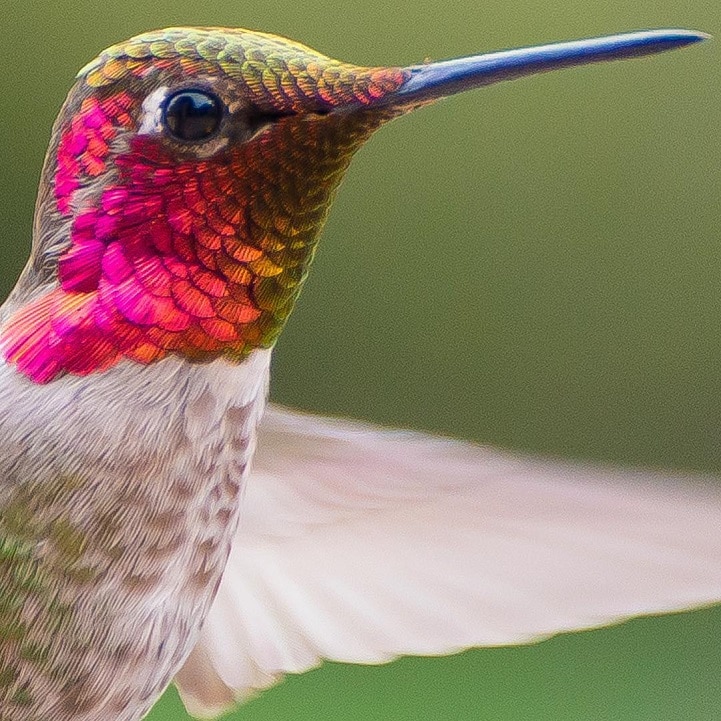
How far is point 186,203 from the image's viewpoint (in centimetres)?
41


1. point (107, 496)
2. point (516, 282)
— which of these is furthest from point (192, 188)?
point (516, 282)

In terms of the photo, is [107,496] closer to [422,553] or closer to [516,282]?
[422,553]

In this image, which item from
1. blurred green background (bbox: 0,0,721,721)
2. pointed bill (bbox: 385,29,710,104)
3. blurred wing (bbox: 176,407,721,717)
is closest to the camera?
pointed bill (bbox: 385,29,710,104)

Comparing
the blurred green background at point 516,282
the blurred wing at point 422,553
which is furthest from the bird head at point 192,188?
the blurred green background at point 516,282

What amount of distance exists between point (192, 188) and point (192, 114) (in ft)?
0.10

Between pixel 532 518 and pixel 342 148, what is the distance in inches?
8.4

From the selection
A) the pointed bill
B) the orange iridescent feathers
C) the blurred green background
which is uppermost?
the pointed bill

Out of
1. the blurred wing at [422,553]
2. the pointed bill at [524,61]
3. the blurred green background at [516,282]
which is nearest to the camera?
the pointed bill at [524,61]

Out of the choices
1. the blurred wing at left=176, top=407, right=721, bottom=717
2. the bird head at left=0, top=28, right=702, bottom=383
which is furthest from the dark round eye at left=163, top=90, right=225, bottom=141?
the blurred wing at left=176, top=407, right=721, bottom=717

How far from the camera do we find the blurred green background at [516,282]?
3.40 feet

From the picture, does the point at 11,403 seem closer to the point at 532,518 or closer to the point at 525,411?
the point at 532,518

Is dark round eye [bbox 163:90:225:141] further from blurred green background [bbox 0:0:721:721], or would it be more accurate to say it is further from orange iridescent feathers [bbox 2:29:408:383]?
blurred green background [bbox 0:0:721:721]

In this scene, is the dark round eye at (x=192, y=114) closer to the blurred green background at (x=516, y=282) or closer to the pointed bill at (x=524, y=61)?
the pointed bill at (x=524, y=61)

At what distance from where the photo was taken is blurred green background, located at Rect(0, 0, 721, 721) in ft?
3.40
